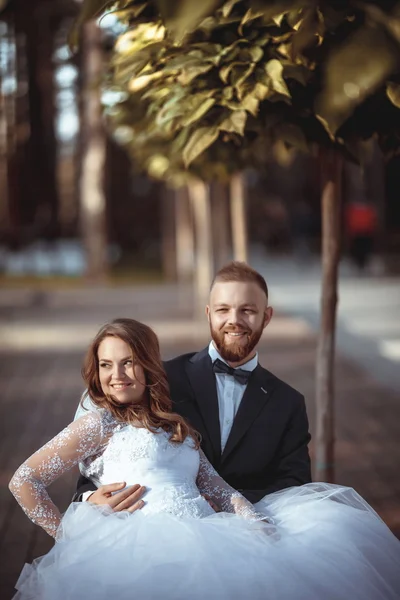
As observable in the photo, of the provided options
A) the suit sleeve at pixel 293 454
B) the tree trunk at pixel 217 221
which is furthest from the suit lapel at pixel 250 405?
the tree trunk at pixel 217 221

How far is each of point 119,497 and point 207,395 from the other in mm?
539

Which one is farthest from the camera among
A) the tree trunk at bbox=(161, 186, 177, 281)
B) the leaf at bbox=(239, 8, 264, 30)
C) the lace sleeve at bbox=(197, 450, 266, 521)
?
the tree trunk at bbox=(161, 186, 177, 281)

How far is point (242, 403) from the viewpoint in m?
3.58

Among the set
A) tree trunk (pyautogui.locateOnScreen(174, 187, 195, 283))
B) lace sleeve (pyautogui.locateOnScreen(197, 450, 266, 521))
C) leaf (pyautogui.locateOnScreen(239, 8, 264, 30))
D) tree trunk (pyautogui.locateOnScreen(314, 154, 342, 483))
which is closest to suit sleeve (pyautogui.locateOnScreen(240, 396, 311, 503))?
lace sleeve (pyautogui.locateOnScreen(197, 450, 266, 521))

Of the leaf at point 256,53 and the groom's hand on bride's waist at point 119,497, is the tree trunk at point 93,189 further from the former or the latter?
the groom's hand on bride's waist at point 119,497

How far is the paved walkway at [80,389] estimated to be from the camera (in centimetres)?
618

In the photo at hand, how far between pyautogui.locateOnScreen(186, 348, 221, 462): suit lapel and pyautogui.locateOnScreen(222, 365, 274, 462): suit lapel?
52 millimetres

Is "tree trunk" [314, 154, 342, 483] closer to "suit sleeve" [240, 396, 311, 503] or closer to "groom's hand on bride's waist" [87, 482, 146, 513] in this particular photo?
"suit sleeve" [240, 396, 311, 503]

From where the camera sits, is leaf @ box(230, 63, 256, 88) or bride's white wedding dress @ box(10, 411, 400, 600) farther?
leaf @ box(230, 63, 256, 88)

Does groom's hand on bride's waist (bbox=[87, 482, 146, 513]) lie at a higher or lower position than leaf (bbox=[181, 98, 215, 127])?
lower

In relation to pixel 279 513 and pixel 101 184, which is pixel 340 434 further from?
pixel 101 184

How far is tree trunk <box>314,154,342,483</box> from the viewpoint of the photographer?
5.02 meters

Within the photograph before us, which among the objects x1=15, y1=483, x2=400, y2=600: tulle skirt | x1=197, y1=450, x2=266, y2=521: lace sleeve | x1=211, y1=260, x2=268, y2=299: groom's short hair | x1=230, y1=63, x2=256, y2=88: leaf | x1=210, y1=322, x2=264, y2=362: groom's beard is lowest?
x1=15, y1=483, x2=400, y2=600: tulle skirt

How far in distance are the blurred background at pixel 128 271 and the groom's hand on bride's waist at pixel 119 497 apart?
1.47 meters
